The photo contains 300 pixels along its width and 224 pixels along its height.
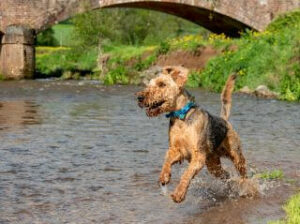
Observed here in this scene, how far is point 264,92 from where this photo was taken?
59.1 feet

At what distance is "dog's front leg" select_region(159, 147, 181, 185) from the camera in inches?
245

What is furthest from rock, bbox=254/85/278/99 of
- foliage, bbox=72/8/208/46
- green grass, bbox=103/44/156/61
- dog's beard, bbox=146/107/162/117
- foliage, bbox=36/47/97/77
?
foliage, bbox=72/8/208/46

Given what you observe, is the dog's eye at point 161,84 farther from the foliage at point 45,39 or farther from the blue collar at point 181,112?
the foliage at point 45,39

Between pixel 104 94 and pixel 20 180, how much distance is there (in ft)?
39.9

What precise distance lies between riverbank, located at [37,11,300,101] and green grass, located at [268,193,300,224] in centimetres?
1101

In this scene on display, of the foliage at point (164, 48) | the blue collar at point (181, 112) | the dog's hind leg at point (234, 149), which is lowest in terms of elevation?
the foliage at point (164, 48)

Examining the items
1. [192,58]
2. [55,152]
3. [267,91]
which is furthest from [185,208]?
[192,58]

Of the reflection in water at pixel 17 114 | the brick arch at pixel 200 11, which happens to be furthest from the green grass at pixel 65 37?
the reflection in water at pixel 17 114

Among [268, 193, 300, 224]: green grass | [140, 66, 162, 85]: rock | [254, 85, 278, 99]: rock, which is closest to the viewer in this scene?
[268, 193, 300, 224]: green grass

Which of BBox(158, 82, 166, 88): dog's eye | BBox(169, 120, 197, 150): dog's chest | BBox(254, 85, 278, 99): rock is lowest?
A: BBox(254, 85, 278, 99): rock

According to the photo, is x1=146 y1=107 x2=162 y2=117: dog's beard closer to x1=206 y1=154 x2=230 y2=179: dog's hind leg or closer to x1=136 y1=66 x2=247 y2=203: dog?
x1=136 y1=66 x2=247 y2=203: dog

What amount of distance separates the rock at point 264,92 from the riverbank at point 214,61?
0.18 ft

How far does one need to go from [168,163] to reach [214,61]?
16.7m

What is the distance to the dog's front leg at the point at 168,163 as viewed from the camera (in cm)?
623
